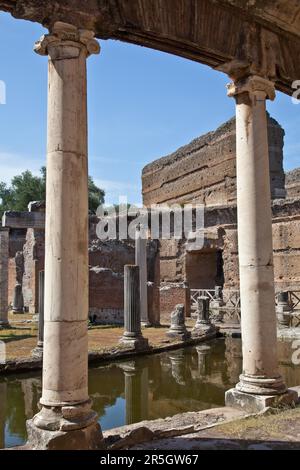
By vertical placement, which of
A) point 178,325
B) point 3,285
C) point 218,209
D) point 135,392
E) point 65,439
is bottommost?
point 135,392

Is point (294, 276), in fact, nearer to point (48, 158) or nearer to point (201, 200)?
point (201, 200)

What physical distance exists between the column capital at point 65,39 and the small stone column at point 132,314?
31.2ft

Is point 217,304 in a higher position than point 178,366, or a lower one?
higher

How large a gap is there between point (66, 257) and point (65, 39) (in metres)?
2.19

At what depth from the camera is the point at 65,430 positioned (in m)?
4.05

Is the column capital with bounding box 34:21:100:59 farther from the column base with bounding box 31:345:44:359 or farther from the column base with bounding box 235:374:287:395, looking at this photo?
the column base with bounding box 31:345:44:359

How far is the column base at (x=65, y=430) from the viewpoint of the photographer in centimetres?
400

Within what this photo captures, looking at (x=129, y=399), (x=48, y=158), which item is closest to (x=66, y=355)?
(x=48, y=158)

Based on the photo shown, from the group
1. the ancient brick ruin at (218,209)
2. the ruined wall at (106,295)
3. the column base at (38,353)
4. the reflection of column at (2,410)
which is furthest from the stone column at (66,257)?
the ancient brick ruin at (218,209)

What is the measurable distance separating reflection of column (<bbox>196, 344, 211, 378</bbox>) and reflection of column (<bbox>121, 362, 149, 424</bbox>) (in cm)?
131

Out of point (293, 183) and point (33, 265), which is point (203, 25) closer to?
point (33, 265)

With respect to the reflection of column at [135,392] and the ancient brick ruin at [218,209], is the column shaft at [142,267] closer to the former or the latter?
the ancient brick ruin at [218,209]

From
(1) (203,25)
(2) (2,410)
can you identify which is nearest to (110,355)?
(2) (2,410)

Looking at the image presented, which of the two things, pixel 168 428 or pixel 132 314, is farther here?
pixel 132 314
